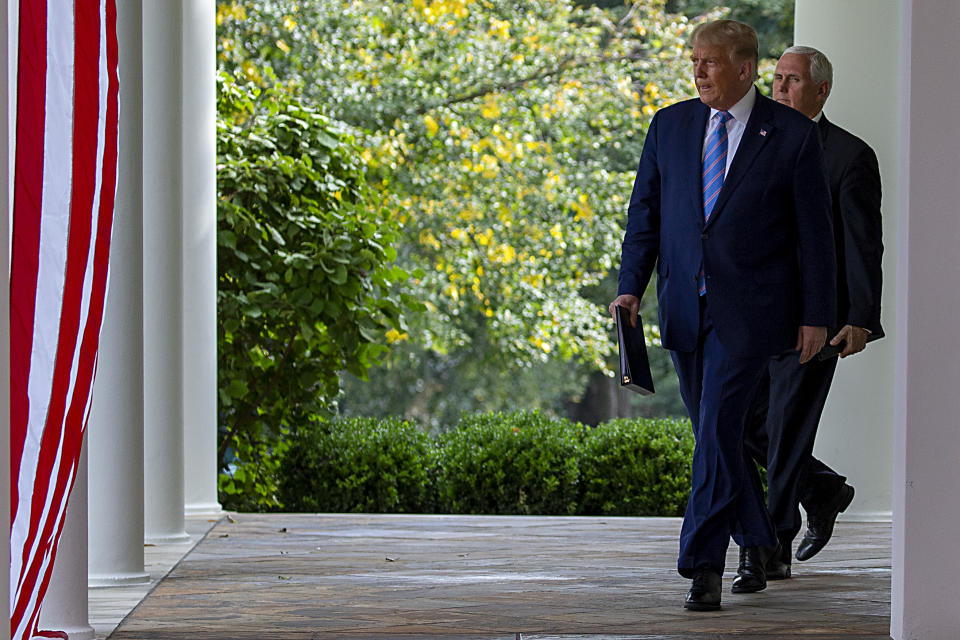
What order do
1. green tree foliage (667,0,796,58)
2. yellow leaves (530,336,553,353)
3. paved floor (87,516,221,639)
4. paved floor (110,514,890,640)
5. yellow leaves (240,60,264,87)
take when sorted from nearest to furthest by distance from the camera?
paved floor (110,514,890,640)
paved floor (87,516,221,639)
yellow leaves (240,60,264,87)
yellow leaves (530,336,553,353)
green tree foliage (667,0,796,58)

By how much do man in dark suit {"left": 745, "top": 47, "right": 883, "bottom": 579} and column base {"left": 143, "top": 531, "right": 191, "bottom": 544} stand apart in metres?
2.28

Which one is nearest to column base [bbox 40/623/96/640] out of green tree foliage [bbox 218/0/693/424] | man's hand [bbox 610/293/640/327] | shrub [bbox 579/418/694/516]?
man's hand [bbox 610/293/640/327]

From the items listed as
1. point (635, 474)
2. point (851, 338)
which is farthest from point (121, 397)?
point (635, 474)

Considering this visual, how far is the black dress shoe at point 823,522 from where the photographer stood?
15.3 ft

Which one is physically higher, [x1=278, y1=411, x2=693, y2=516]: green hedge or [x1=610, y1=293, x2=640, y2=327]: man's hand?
[x1=610, y1=293, x2=640, y2=327]: man's hand

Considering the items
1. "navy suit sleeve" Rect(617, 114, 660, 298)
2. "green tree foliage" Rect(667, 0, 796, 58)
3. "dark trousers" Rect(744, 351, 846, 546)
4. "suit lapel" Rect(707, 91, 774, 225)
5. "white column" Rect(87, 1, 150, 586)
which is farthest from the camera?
"green tree foliage" Rect(667, 0, 796, 58)

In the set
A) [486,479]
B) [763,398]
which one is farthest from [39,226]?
[486,479]

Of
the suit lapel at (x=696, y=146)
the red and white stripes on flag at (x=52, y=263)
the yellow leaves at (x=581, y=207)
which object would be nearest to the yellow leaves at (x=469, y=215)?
the yellow leaves at (x=581, y=207)

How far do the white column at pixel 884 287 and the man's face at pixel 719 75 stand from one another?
222 cm

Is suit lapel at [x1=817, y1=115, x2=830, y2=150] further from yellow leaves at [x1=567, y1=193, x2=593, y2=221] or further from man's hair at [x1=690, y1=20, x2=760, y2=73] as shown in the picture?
yellow leaves at [x1=567, y1=193, x2=593, y2=221]

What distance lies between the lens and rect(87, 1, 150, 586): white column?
14.0 feet

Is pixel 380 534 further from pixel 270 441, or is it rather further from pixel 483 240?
pixel 483 240

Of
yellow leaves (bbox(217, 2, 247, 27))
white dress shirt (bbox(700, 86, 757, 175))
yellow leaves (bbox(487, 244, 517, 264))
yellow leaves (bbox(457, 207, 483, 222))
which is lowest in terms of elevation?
yellow leaves (bbox(487, 244, 517, 264))

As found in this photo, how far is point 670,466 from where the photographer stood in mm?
6652
